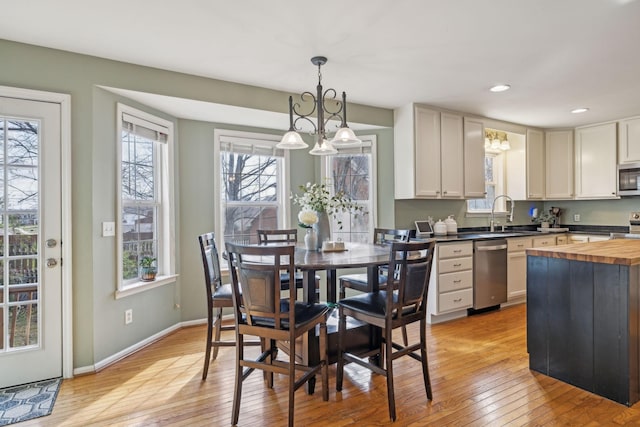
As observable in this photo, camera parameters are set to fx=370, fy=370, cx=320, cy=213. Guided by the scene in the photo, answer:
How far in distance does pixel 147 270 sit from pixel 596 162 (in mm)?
5780

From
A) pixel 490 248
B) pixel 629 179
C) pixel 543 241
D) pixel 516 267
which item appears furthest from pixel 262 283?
pixel 629 179

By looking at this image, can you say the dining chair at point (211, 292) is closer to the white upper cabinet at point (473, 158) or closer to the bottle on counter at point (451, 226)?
the bottle on counter at point (451, 226)

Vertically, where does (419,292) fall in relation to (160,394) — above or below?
above

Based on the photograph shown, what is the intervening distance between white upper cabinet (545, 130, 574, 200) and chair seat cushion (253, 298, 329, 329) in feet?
15.2

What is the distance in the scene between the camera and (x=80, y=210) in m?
2.73

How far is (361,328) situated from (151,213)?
2293mm

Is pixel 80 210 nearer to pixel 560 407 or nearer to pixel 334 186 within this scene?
pixel 334 186

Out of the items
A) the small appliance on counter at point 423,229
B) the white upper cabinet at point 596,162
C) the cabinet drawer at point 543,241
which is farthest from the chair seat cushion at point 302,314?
the white upper cabinet at point 596,162

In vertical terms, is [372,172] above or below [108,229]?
above

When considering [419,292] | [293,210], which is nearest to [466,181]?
[293,210]

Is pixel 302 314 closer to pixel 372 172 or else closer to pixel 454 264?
pixel 454 264

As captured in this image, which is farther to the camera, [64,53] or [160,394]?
[64,53]

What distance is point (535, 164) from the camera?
5.33m

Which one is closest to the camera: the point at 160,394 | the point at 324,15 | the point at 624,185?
the point at 324,15
